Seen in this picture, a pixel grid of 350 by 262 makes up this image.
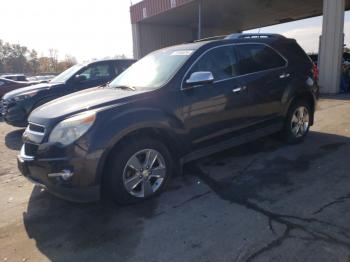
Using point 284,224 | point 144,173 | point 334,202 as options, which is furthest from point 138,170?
point 334,202

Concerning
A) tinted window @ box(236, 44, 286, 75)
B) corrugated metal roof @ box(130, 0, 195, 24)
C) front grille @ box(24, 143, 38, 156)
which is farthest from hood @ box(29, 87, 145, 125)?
corrugated metal roof @ box(130, 0, 195, 24)

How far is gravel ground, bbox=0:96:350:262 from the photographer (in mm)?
2818

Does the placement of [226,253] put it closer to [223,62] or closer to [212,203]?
[212,203]

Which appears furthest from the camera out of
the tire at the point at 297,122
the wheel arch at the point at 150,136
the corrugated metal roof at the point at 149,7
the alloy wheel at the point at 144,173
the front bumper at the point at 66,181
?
the corrugated metal roof at the point at 149,7

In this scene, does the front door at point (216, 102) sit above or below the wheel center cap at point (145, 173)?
above

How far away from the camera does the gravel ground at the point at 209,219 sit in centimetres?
282

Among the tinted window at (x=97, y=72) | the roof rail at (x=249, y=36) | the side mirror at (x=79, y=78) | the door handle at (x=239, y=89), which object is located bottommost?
the door handle at (x=239, y=89)

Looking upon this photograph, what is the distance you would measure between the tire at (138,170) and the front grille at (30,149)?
2.72ft

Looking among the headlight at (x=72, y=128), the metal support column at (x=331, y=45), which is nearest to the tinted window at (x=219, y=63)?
the headlight at (x=72, y=128)

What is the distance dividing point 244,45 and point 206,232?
2.96 meters

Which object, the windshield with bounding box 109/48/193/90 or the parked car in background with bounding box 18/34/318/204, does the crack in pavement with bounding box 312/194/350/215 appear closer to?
the parked car in background with bounding box 18/34/318/204

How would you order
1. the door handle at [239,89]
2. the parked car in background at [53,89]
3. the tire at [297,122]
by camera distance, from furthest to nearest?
the parked car in background at [53,89] → the tire at [297,122] → the door handle at [239,89]

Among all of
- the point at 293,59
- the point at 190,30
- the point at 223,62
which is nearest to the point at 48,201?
the point at 223,62

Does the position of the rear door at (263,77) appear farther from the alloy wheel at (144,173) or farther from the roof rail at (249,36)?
the alloy wheel at (144,173)
